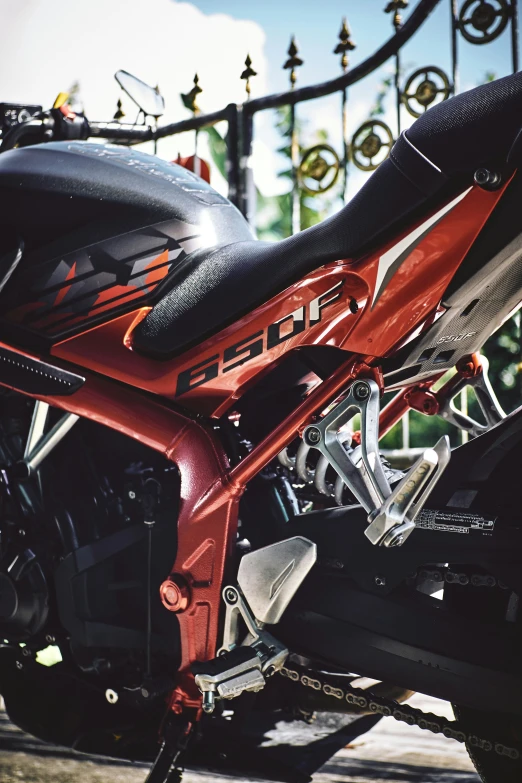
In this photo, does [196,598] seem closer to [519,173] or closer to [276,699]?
[276,699]

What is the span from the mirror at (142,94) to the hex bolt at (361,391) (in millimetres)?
1329

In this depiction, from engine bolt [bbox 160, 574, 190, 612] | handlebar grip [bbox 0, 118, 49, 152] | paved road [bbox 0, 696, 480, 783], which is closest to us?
engine bolt [bbox 160, 574, 190, 612]

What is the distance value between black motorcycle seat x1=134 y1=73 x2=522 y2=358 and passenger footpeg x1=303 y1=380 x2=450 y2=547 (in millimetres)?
272

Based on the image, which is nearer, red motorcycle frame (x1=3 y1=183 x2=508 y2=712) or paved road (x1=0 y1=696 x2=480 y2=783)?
red motorcycle frame (x1=3 y1=183 x2=508 y2=712)

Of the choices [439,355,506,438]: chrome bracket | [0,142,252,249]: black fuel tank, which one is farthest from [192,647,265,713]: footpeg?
[0,142,252,249]: black fuel tank

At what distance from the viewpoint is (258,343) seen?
1608 mm

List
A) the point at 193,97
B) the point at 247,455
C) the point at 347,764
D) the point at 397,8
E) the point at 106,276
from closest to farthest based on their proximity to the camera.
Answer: the point at 247,455, the point at 106,276, the point at 347,764, the point at 397,8, the point at 193,97

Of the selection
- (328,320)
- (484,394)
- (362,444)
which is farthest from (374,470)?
(484,394)

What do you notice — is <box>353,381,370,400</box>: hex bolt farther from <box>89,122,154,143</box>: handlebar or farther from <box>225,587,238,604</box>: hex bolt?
<box>89,122,154,143</box>: handlebar

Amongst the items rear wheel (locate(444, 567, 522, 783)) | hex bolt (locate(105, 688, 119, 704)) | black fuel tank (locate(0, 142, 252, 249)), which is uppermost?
black fuel tank (locate(0, 142, 252, 249))

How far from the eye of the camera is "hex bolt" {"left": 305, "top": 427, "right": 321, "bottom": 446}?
151cm

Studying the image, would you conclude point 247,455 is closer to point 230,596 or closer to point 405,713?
point 230,596

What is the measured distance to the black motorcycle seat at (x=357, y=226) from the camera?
4.30ft

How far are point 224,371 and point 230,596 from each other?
45 centimetres
